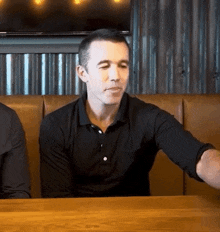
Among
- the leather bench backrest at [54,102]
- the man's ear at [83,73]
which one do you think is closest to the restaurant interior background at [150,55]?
the leather bench backrest at [54,102]

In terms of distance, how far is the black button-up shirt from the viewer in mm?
1678

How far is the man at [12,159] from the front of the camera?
156 cm

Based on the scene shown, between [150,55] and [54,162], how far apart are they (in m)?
1.34

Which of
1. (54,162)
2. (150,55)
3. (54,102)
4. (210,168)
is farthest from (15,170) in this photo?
(150,55)

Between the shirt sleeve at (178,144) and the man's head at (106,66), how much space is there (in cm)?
19

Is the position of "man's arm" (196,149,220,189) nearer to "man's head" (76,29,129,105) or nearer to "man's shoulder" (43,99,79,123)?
"man's head" (76,29,129,105)

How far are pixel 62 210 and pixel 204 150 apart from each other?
0.52m

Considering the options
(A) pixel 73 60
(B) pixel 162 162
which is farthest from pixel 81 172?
(A) pixel 73 60

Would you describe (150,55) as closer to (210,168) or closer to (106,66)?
(106,66)

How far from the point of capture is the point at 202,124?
6.79ft

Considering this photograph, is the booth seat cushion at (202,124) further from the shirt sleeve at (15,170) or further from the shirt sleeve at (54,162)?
the shirt sleeve at (15,170)

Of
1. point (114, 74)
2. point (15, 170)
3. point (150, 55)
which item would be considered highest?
point (150, 55)

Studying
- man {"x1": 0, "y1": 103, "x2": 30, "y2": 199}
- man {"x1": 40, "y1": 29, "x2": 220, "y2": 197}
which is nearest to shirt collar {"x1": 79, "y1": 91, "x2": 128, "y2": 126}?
man {"x1": 40, "y1": 29, "x2": 220, "y2": 197}

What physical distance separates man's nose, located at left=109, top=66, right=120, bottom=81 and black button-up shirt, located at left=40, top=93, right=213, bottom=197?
17cm
